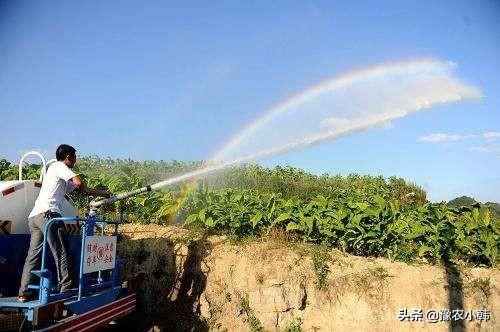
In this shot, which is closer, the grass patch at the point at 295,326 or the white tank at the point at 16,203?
the white tank at the point at 16,203

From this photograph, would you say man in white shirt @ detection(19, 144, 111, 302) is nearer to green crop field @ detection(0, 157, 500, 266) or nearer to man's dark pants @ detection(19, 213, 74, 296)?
man's dark pants @ detection(19, 213, 74, 296)

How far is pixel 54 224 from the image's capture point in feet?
20.4

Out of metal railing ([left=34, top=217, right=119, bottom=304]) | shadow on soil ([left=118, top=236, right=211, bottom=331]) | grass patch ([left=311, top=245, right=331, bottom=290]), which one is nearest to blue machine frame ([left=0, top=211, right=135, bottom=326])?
metal railing ([left=34, top=217, right=119, bottom=304])

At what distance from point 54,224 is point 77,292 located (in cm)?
110

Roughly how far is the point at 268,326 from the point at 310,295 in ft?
3.43

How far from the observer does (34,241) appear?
242 inches

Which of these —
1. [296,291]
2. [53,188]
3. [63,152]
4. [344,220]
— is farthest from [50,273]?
[344,220]

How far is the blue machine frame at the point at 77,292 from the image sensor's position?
5.59m

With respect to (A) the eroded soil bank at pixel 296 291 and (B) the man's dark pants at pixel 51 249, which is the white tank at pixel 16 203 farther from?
(A) the eroded soil bank at pixel 296 291

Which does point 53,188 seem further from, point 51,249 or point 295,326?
point 295,326

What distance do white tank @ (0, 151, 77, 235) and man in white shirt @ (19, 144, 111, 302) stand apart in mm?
534

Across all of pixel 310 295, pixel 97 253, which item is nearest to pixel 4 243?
pixel 97 253

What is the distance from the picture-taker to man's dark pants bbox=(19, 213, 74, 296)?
6.09 m

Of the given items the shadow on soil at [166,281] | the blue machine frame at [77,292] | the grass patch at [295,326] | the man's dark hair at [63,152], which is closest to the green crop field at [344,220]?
the shadow on soil at [166,281]
